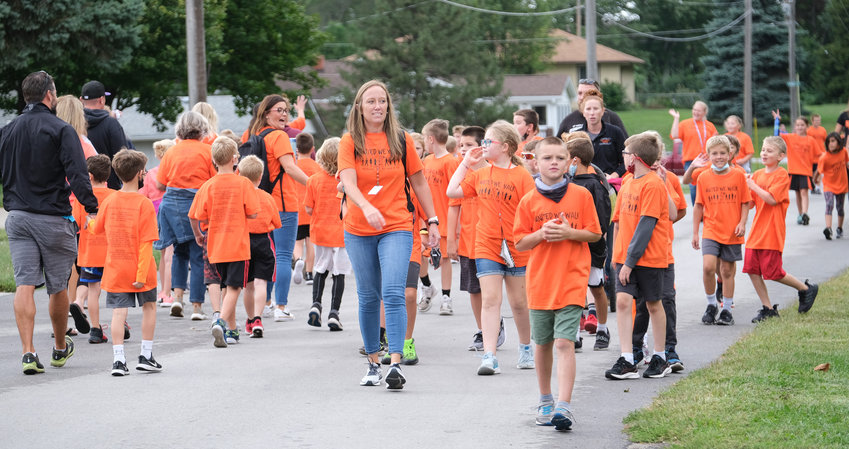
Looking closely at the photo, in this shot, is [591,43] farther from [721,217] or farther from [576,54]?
[576,54]

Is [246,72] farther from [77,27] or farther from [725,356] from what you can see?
[725,356]

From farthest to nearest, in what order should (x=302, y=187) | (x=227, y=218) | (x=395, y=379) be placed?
(x=302, y=187), (x=227, y=218), (x=395, y=379)

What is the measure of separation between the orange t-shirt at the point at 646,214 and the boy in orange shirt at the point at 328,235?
3015mm

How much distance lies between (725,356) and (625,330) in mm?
1091

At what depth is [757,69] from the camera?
203 feet

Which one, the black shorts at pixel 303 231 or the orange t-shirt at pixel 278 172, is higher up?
the orange t-shirt at pixel 278 172

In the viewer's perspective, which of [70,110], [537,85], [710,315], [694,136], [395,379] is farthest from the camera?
[537,85]

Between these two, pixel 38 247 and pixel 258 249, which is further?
pixel 258 249

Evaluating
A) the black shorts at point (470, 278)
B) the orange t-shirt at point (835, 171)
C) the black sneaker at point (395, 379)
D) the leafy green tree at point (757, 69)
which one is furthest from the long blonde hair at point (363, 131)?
the leafy green tree at point (757, 69)

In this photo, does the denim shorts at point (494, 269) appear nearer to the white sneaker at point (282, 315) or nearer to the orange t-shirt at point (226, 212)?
the orange t-shirt at point (226, 212)

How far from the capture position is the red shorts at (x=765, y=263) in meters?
10.5

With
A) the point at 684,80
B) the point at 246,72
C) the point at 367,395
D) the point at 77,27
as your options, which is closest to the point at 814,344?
the point at 367,395

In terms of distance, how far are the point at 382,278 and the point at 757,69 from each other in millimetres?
58190

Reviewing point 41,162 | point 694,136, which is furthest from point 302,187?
point 694,136
